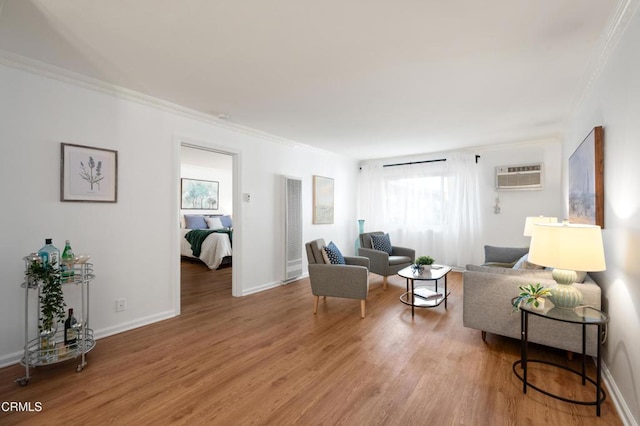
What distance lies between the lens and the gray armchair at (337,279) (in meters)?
3.33

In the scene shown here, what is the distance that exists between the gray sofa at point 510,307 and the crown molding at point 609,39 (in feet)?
5.50

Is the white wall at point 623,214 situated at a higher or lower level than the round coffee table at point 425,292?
higher

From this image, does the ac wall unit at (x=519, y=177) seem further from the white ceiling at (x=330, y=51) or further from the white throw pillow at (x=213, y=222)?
the white throw pillow at (x=213, y=222)

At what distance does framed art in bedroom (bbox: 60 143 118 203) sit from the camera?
104 inches

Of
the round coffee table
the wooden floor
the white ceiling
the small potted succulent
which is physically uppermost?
the white ceiling

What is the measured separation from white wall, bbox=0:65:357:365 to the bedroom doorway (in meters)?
0.29

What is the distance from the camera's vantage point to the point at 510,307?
2510 mm

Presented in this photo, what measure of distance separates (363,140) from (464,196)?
7.35 ft

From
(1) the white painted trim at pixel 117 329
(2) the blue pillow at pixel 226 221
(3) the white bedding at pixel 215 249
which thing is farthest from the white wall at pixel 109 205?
(2) the blue pillow at pixel 226 221

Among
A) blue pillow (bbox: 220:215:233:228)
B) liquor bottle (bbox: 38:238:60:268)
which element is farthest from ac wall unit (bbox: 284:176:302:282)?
blue pillow (bbox: 220:215:233:228)

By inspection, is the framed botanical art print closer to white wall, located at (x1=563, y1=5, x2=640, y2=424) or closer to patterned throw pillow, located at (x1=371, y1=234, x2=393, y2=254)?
white wall, located at (x1=563, y1=5, x2=640, y2=424)

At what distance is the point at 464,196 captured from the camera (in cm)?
560

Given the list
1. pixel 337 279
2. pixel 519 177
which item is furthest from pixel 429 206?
pixel 337 279

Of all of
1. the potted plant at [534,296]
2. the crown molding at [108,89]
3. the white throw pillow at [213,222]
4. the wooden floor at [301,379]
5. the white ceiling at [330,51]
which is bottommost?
the wooden floor at [301,379]
